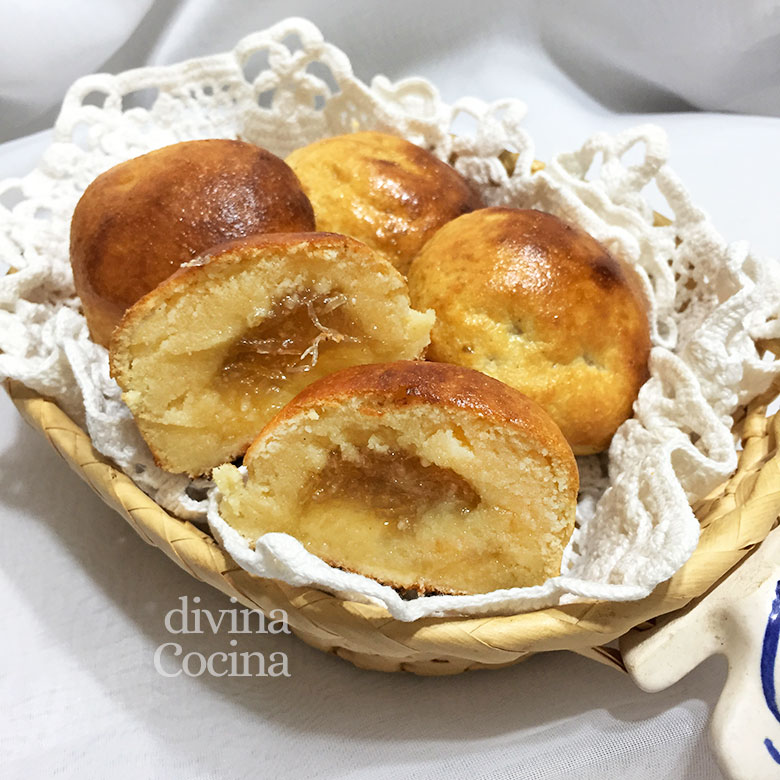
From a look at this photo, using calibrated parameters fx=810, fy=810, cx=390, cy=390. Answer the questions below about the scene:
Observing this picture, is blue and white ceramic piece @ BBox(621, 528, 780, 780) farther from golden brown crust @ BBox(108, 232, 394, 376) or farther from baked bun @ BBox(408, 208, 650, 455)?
golden brown crust @ BBox(108, 232, 394, 376)

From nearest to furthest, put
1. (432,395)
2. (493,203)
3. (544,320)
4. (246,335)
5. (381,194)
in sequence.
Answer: (432,395) < (246,335) < (544,320) < (381,194) < (493,203)

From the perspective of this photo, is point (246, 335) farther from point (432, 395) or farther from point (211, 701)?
point (211, 701)

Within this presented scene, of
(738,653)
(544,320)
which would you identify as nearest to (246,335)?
(544,320)

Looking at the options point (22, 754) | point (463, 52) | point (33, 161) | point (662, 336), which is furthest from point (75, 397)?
point (463, 52)

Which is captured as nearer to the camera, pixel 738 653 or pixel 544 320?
pixel 738 653

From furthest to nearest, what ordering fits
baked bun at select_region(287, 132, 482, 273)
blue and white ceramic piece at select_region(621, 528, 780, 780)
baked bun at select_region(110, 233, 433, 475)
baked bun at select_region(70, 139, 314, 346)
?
baked bun at select_region(287, 132, 482, 273) < baked bun at select_region(70, 139, 314, 346) < baked bun at select_region(110, 233, 433, 475) < blue and white ceramic piece at select_region(621, 528, 780, 780)

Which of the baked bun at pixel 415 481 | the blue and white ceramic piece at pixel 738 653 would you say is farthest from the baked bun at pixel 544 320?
the blue and white ceramic piece at pixel 738 653

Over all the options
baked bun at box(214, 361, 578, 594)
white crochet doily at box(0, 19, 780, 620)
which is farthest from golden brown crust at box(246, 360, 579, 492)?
white crochet doily at box(0, 19, 780, 620)
